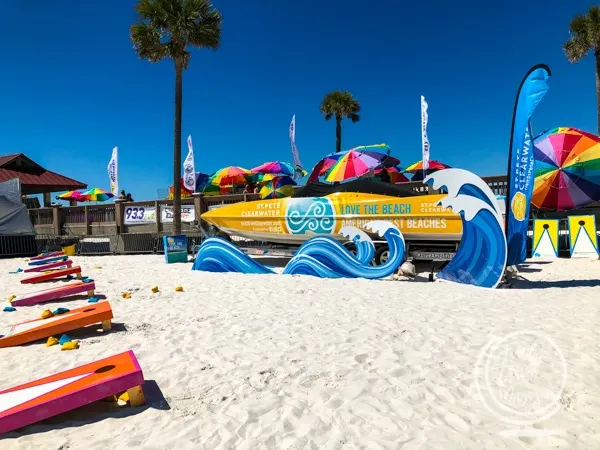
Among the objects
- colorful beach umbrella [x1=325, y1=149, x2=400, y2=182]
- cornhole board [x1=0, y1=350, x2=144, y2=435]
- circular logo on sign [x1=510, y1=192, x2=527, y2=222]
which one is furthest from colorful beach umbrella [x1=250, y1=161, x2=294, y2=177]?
cornhole board [x1=0, y1=350, x2=144, y2=435]

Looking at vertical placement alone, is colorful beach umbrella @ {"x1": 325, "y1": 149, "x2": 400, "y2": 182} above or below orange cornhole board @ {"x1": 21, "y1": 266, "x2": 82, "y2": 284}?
above

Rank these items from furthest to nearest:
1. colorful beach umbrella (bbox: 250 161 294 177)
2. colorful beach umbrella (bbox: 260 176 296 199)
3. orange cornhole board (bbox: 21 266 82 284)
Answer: colorful beach umbrella (bbox: 250 161 294 177), colorful beach umbrella (bbox: 260 176 296 199), orange cornhole board (bbox: 21 266 82 284)

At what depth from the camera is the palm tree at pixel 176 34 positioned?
13844 mm

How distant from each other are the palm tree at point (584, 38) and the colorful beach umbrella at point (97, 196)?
26086 millimetres

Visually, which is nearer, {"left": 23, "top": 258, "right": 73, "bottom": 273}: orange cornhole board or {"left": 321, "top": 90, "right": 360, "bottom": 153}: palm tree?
{"left": 23, "top": 258, "right": 73, "bottom": 273}: orange cornhole board

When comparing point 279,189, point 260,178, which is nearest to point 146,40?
point 279,189

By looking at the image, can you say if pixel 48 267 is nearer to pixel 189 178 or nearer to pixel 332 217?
pixel 332 217

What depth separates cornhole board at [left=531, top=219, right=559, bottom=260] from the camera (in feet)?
36.6

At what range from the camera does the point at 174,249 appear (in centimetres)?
1116

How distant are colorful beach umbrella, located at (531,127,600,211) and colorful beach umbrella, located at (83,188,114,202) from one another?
921 inches

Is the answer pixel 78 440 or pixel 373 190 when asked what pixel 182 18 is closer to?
pixel 373 190

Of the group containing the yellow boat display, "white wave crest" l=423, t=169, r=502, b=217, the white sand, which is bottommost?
the white sand

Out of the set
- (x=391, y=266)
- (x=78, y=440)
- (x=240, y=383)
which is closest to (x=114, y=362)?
(x=78, y=440)

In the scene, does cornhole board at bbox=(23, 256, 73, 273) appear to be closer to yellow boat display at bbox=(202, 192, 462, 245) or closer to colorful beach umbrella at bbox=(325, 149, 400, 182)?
yellow boat display at bbox=(202, 192, 462, 245)
